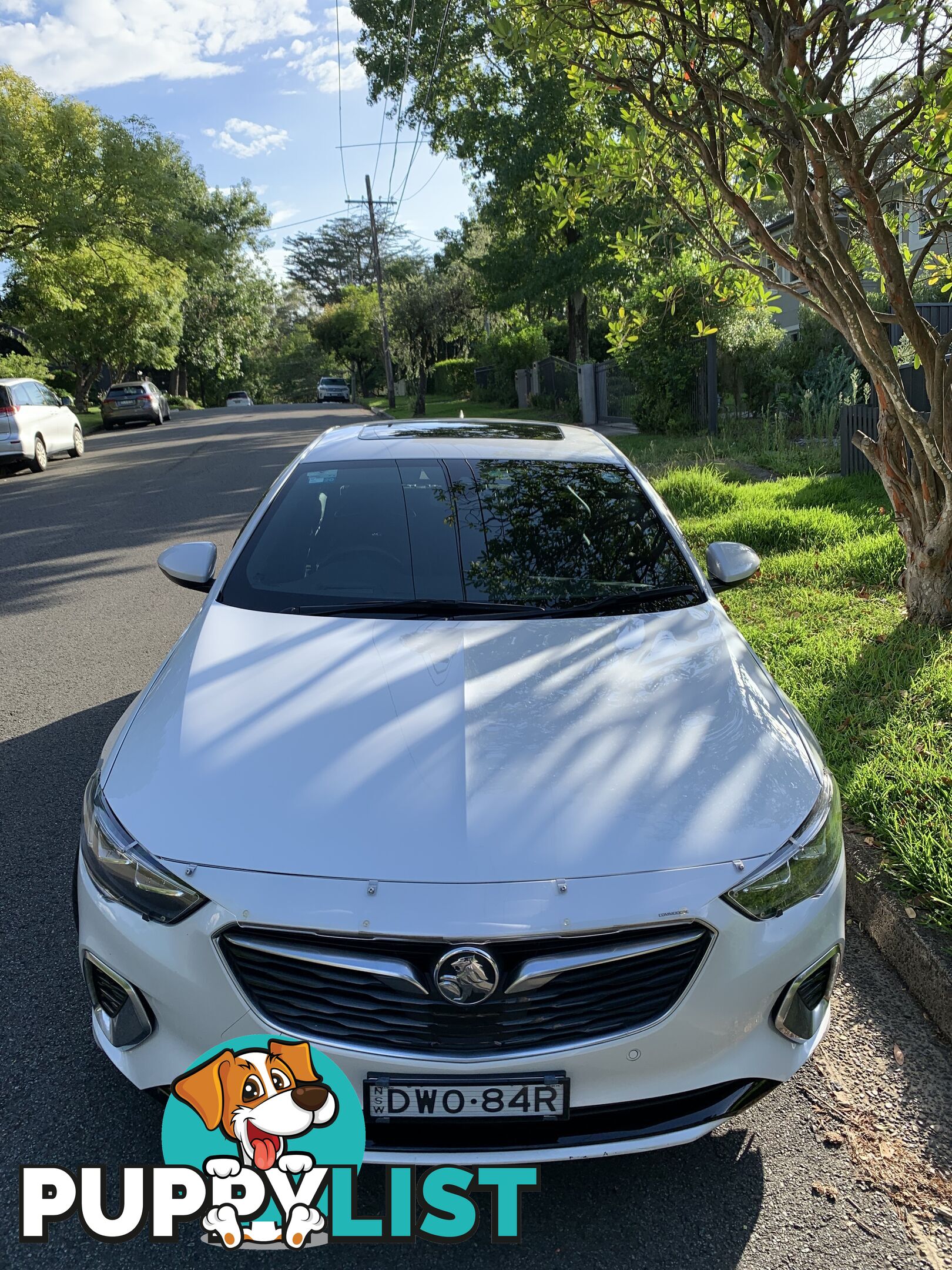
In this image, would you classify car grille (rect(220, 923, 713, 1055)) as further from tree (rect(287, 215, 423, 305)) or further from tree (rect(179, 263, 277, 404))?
tree (rect(287, 215, 423, 305))

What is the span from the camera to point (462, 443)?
4246 mm

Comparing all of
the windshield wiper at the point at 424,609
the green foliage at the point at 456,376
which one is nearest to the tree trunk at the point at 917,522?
the windshield wiper at the point at 424,609

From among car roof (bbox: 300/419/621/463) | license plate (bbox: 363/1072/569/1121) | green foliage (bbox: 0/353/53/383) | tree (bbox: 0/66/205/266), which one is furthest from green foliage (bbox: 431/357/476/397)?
license plate (bbox: 363/1072/569/1121)

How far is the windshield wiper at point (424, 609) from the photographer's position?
3207 mm

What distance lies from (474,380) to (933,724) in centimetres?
3300

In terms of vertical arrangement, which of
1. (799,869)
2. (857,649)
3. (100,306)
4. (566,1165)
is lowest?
(566,1165)

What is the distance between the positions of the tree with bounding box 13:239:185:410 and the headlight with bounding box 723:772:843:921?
78.2 ft

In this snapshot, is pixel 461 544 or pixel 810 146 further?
pixel 810 146

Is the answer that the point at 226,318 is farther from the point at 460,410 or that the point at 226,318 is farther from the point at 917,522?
the point at 917,522

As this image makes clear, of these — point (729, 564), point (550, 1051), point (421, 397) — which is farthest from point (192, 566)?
point (421, 397)

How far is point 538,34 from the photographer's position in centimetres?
521

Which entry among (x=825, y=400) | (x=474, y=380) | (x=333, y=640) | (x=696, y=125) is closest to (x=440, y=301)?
(x=474, y=380)

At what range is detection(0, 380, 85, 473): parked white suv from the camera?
54.5 feet

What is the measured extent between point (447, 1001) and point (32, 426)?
58.4ft
